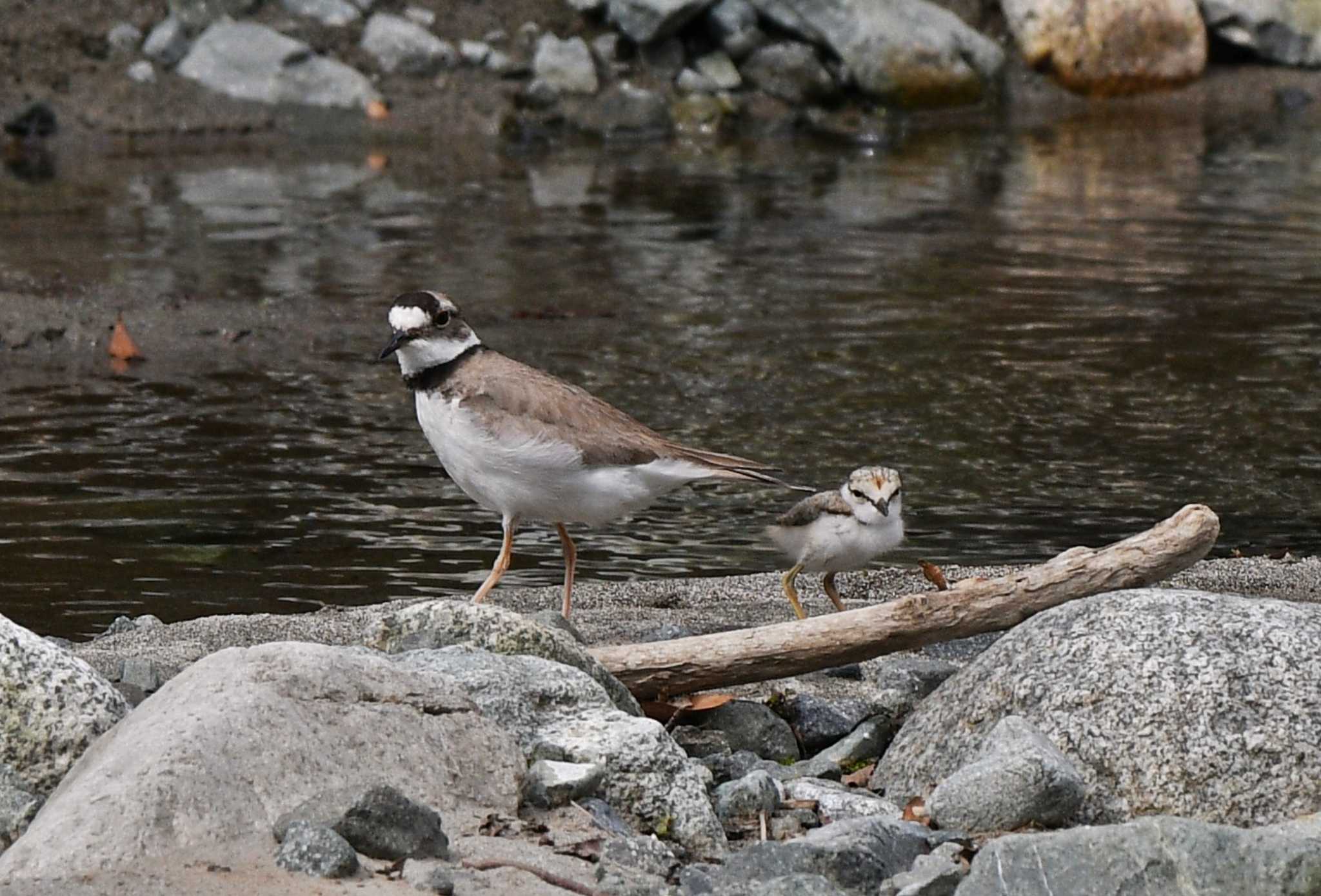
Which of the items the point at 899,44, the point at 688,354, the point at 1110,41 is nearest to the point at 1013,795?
the point at 688,354

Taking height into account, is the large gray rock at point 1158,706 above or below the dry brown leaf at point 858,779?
above

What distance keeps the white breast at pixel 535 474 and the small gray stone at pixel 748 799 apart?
2.09 metres

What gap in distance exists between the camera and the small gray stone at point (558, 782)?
198 inches

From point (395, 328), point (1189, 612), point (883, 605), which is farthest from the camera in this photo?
point (395, 328)

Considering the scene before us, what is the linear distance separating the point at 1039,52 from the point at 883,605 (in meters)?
21.2

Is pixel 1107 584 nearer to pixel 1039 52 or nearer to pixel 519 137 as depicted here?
pixel 519 137

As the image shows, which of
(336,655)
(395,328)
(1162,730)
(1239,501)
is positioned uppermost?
(395,328)

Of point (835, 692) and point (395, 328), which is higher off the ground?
point (395, 328)

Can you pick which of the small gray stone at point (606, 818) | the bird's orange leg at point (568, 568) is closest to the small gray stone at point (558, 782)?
the small gray stone at point (606, 818)

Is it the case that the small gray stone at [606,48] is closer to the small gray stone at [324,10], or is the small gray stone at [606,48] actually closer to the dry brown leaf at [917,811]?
the small gray stone at [324,10]

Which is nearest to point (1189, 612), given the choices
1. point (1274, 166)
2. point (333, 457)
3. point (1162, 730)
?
point (1162, 730)

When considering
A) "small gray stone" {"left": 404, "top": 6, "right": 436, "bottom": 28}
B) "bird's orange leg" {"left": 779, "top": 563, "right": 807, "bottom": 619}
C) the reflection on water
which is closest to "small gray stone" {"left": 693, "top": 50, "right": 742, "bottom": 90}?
the reflection on water

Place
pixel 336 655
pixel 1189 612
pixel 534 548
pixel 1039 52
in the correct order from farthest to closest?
pixel 1039 52
pixel 534 548
pixel 1189 612
pixel 336 655

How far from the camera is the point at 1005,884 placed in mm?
4461
